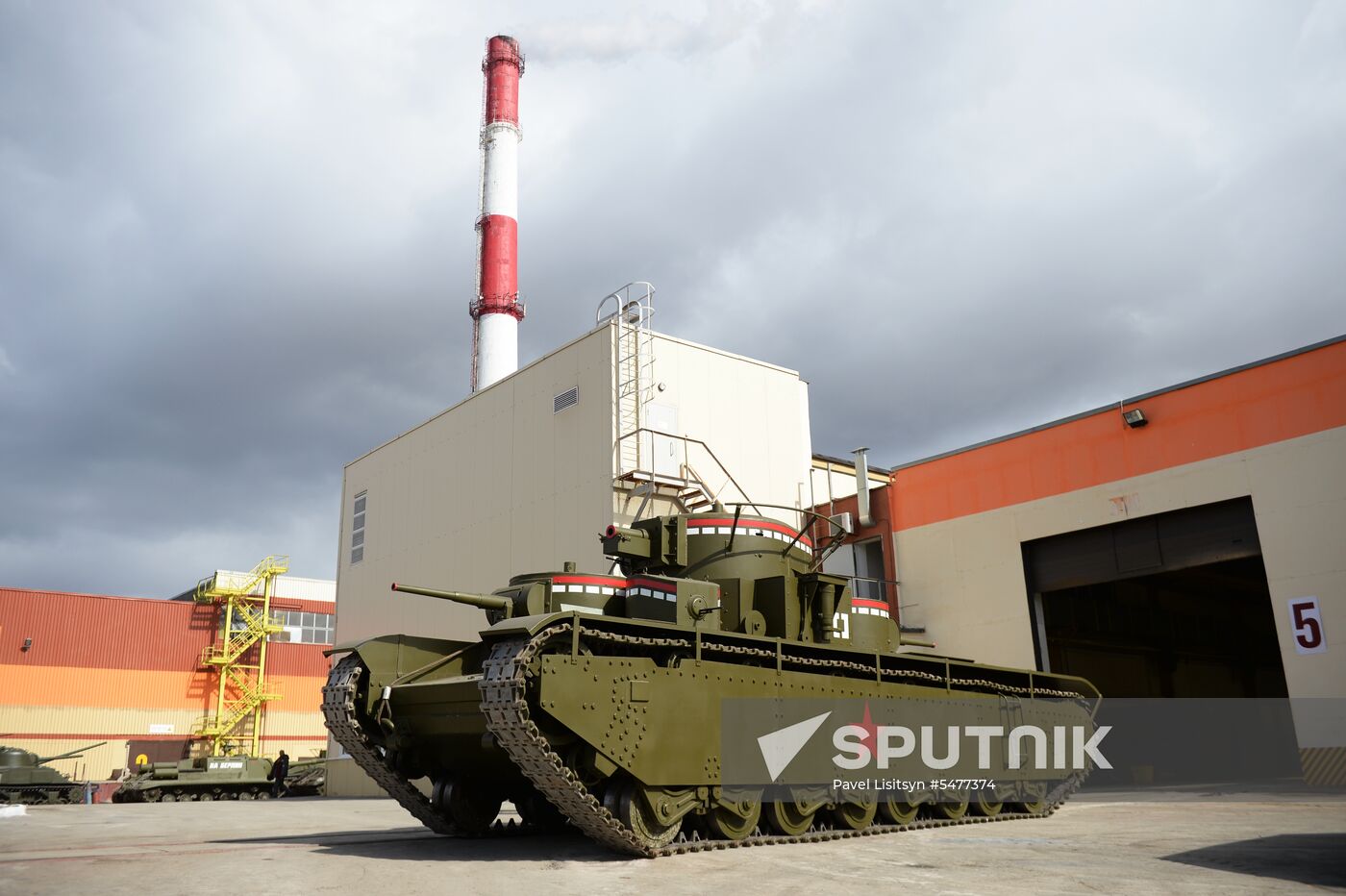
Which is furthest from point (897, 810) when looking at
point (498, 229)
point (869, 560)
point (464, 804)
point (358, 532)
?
point (498, 229)

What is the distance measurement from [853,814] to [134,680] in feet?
135

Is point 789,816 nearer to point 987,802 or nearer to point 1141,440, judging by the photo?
point 987,802

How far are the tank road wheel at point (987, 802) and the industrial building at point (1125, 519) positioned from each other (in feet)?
22.3

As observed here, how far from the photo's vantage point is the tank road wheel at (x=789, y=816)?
1256 centimetres

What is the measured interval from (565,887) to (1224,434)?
1726 centimetres

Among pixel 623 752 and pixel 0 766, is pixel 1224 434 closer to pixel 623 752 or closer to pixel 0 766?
pixel 623 752

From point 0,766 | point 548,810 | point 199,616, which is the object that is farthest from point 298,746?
point 548,810

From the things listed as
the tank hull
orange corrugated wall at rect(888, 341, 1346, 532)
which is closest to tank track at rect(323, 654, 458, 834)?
the tank hull

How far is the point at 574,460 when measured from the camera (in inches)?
1022

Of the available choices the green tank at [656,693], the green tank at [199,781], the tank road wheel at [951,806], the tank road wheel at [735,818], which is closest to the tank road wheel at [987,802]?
the green tank at [656,693]

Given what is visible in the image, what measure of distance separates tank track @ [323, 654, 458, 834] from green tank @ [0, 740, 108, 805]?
2338cm

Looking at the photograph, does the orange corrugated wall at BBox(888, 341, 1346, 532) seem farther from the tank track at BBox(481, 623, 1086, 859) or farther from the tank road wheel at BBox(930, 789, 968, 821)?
the tank track at BBox(481, 623, 1086, 859)

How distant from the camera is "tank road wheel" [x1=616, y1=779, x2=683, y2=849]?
1087cm

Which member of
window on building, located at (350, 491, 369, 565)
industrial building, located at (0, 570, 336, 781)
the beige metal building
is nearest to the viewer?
the beige metal building
